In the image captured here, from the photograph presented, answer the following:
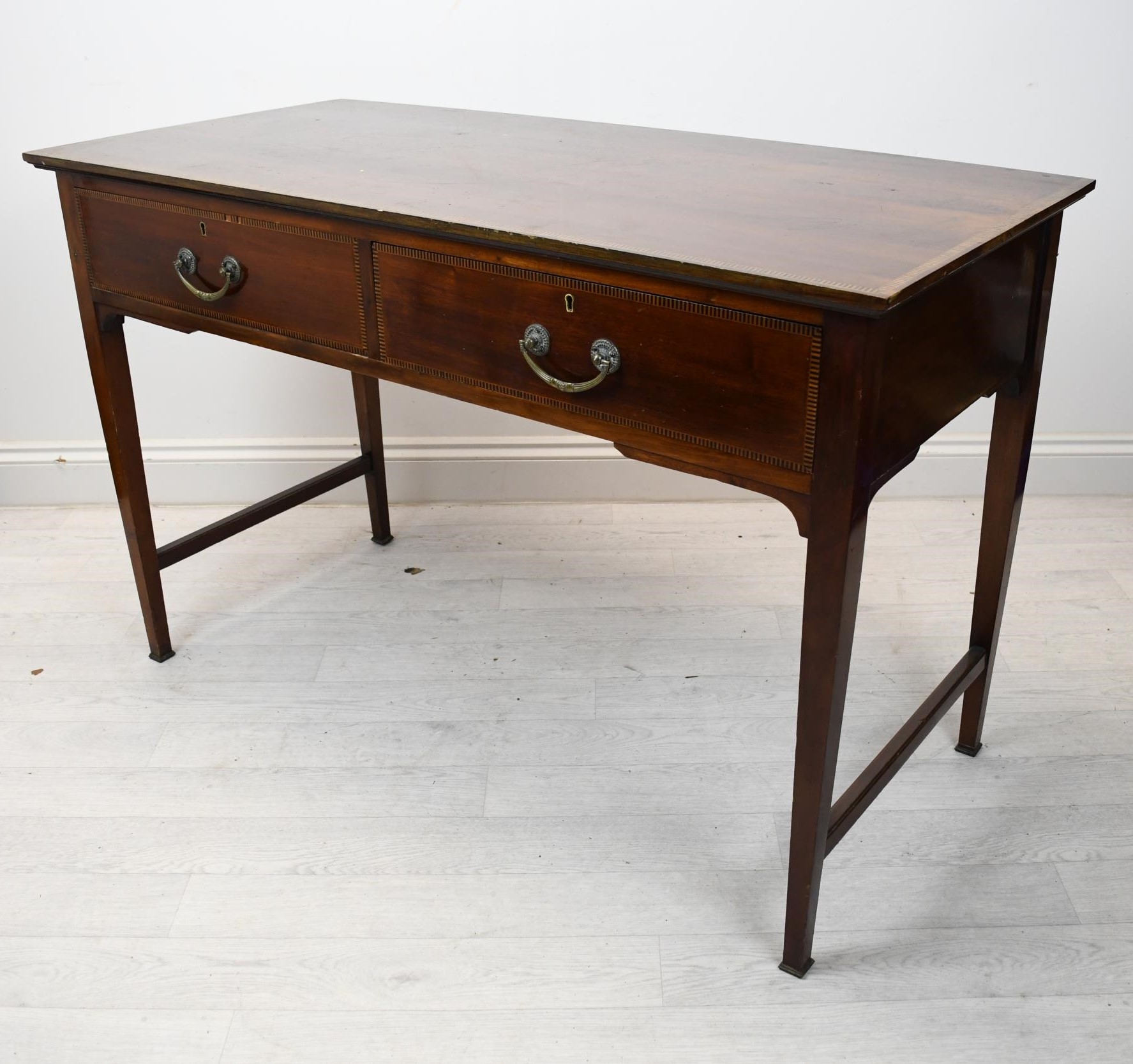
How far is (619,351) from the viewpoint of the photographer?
58.0 inches

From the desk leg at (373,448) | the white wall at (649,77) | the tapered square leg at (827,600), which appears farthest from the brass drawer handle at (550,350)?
the white wall at (649,77)

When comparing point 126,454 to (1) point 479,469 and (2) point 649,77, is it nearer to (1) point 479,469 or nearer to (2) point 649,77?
(1) point 479,469

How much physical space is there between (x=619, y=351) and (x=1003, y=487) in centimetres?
75

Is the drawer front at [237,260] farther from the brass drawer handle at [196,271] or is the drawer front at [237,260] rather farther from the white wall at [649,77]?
the white wall at [649,77]

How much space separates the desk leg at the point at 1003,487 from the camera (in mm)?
1698

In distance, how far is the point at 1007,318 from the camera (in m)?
1.63

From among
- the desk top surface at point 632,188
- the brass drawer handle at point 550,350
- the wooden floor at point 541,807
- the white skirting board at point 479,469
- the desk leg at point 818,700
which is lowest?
the wooden floor at point 541,807

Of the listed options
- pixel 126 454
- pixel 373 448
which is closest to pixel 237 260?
pixel 126 454

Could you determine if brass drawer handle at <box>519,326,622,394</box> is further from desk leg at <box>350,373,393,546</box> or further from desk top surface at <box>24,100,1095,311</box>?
desk leg at <box>350,373,393,546</box>

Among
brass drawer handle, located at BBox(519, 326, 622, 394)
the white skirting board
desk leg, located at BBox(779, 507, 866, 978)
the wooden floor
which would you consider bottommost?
the wooden floor

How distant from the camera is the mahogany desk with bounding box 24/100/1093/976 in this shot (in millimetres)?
1352

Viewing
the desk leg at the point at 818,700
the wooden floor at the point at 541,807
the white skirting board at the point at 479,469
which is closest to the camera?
the desk leg at the point at 818,700

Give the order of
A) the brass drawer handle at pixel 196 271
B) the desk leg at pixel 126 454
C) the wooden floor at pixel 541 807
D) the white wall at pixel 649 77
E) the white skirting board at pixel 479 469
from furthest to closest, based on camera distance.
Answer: the white skirting board at pixel 479 469, the white wall at pixel 649 77, the desk leg at pixel 126 454, the brass drawer handle at pixel 196 271, the wooden floor at pixel 541 807

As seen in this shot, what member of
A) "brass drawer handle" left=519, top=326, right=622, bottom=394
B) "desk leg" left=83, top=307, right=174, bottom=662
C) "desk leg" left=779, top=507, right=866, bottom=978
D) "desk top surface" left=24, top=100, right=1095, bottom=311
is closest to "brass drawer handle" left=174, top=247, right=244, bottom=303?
"desk top surface" left=24, top=100, right=1095, bottom=311
